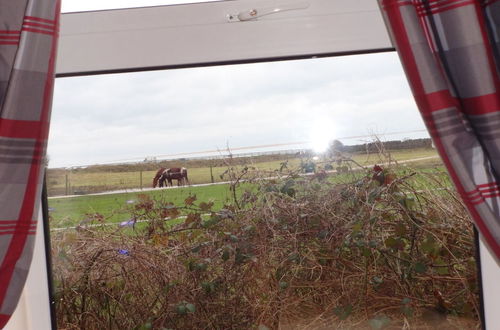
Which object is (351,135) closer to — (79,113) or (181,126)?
(181,126)

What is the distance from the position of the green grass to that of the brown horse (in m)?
0.02

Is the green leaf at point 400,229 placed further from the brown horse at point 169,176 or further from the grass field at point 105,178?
the brown horse at point 169,176

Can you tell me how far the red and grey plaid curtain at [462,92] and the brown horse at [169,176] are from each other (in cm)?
64

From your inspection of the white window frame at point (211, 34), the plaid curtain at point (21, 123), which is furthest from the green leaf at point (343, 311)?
the plaid curtain at point (21, 123)

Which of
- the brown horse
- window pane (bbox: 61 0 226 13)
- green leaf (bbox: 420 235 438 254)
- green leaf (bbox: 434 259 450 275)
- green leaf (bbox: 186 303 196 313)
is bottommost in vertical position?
green leaf (bbox: 186 303 196 313)

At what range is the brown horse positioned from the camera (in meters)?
1.37

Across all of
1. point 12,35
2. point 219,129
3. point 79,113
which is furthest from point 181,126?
point 12,35

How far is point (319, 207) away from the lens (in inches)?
55.7

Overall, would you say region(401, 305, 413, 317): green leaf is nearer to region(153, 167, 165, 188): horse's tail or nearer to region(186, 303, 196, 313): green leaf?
region(186, 303, 196, 313): green leaf

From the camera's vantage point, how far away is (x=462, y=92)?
0.93 meters

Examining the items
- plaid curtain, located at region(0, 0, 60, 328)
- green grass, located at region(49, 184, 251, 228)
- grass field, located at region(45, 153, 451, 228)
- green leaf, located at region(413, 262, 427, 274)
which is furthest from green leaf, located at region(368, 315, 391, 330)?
plaid curtain, located at region(0, 0, 60, 328)

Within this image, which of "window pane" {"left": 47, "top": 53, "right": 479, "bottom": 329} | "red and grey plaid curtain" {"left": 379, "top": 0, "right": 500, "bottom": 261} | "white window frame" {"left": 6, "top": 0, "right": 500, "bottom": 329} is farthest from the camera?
"window pane" {"left": 47, "top": 53, "right": 479, "bottom": 329}

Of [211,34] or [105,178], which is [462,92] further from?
[105,178]

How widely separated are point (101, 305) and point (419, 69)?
0.96 metres
